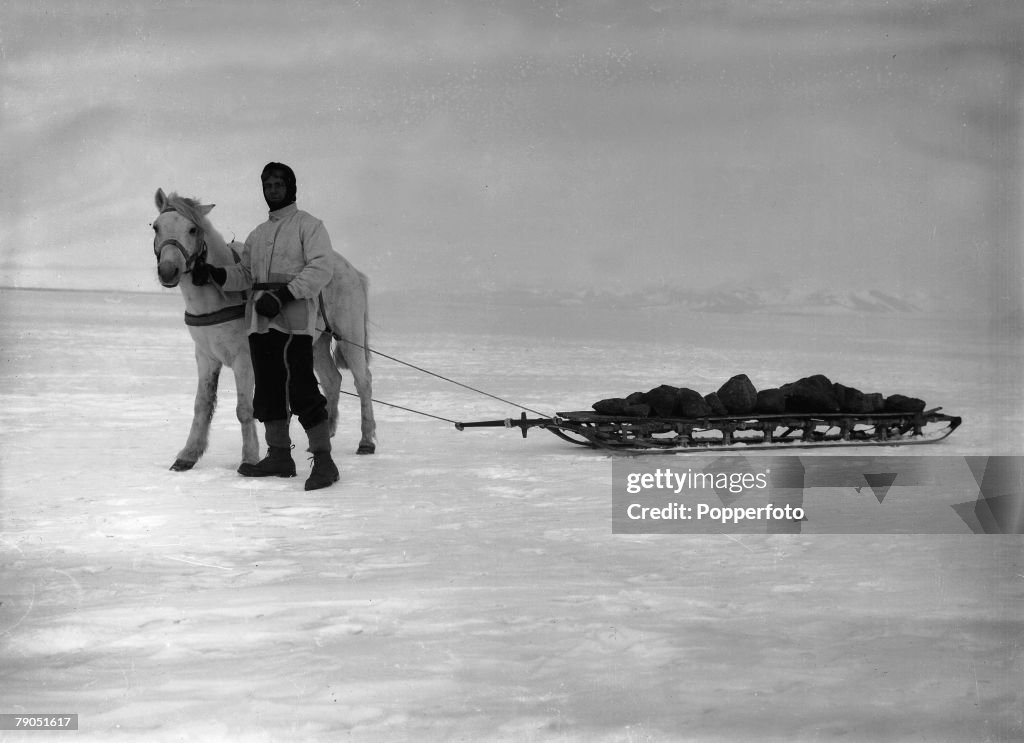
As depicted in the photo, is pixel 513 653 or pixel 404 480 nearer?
pixel 513 653

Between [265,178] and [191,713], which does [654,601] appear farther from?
[265,178]

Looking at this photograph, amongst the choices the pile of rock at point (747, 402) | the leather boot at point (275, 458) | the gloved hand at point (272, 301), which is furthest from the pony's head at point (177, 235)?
the pile of rock at point (747, 402)

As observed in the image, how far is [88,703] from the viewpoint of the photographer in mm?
2867

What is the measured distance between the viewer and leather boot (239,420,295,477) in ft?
19.8

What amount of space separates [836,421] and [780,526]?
281 cm

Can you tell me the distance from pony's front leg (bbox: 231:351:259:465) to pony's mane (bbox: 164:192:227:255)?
76cm

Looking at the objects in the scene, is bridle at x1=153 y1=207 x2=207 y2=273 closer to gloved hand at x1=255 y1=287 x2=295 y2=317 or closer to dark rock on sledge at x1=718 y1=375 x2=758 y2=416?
gloved hand at x1=255 y1=287 x2=295 y2=317

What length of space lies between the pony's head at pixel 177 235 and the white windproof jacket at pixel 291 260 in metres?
0.35

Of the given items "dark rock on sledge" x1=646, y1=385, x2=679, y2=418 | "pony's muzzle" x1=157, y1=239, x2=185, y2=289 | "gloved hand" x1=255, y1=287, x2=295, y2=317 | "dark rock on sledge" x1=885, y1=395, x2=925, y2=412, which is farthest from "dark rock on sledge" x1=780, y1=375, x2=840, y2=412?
"pony's muzzle" x1=157, y1=239, x2=185, y2=289

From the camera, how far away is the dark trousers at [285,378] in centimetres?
585

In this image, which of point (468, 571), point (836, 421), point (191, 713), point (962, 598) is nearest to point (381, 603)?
point (468, 571)

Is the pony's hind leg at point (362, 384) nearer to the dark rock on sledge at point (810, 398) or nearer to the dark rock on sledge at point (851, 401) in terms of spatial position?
the dark rock on sledge at point (810, 398)

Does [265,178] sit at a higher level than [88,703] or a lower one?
higher

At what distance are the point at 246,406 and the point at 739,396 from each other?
3607mm
